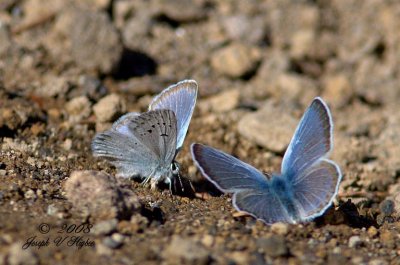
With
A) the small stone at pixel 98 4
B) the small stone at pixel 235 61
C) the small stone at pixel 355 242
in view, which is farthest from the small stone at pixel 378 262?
the small stone at pixel 98 4

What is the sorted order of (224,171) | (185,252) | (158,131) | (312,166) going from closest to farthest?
1. (185,252)
2. (224,171)
3. (312,166)
4. (158,131)

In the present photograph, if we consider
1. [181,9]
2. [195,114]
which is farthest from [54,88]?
[181,9]

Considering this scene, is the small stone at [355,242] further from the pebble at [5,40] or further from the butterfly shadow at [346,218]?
the pebble at [5,40]

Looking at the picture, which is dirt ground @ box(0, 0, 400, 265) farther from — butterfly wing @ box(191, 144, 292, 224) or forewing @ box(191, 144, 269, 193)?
forewing @ box(191, 144, 269, 193)

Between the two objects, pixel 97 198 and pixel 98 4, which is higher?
pixel 98 4

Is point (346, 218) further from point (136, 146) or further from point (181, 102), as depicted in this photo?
point (136, 146)

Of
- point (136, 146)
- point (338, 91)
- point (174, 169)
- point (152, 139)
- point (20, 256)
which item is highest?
point (338, 91)

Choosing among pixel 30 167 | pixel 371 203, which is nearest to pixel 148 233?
pixel 30 167
